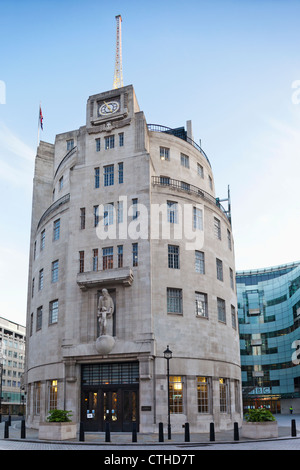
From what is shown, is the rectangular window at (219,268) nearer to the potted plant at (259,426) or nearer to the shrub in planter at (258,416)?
the shrub in planter at (258,416)

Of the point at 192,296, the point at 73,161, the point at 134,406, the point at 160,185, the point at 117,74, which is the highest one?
the point at 117,74

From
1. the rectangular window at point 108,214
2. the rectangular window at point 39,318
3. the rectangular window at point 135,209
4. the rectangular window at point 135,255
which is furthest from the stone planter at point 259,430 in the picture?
the rectangular window at point 39,318

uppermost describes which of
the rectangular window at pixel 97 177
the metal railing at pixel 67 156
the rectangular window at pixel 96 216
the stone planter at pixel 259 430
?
the metal railing at pixel 67 156

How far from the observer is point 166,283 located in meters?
37.6

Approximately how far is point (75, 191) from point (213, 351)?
18.0m

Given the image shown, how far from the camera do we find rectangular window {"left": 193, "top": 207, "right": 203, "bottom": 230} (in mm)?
41406

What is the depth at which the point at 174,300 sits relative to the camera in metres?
38.0

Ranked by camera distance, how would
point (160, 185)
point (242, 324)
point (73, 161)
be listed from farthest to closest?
point (242, 324), point (73, 161), point (160, 185)

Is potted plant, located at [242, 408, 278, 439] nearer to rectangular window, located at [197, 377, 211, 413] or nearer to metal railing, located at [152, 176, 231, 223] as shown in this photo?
rectangular window, located at [197, 377, 211, 413]

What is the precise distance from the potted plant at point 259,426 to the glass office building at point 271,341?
2437 inches

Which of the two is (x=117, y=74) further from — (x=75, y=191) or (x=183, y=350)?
(x=183, y=350)

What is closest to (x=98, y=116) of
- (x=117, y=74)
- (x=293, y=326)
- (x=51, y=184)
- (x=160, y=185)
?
(x=160, y=185)

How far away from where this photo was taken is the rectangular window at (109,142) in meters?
42.5

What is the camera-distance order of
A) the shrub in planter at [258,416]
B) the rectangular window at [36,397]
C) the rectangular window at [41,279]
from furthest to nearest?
the rectangular window at [41,279], the rectangular window at [36,397], the shrub in planter at [258,416]
